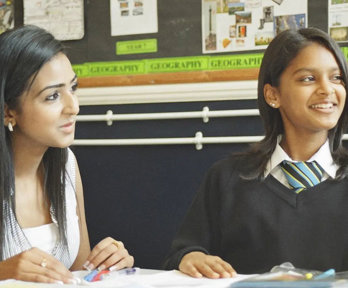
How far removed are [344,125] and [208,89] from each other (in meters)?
0.90

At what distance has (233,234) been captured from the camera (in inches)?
53.7

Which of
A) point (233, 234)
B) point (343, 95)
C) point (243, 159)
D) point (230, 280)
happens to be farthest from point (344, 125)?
Answer: point (230, 280)

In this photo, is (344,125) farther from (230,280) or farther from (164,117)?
(164,117)

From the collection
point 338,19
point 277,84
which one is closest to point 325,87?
point 277,84

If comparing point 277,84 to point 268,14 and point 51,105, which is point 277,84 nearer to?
point 51,105

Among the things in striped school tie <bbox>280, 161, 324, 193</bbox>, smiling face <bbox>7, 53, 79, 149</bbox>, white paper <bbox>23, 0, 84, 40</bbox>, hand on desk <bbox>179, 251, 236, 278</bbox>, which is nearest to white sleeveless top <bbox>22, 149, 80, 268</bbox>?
smiling face <bbox>7, 53, 79, 149</bbox>

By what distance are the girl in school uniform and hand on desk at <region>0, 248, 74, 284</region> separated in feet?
0.86

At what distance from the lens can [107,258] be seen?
129 centimetres

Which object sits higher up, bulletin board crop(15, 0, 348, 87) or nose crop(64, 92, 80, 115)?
bulletin board crop(15, 0, 348, 87)

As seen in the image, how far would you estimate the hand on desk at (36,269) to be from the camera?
1073mm

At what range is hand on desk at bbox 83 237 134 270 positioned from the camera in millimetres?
1274

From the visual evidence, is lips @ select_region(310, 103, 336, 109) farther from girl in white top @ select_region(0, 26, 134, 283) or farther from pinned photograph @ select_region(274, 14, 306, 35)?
pinned photograph @ select_region(274, 14, 306, 35)

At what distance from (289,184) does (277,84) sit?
0.87 ft

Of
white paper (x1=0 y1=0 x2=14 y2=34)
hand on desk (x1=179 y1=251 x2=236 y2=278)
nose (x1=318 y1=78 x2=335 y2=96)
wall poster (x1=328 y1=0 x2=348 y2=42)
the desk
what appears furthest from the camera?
white paper (x1=0 y1=0 x2=14 y2=34)
